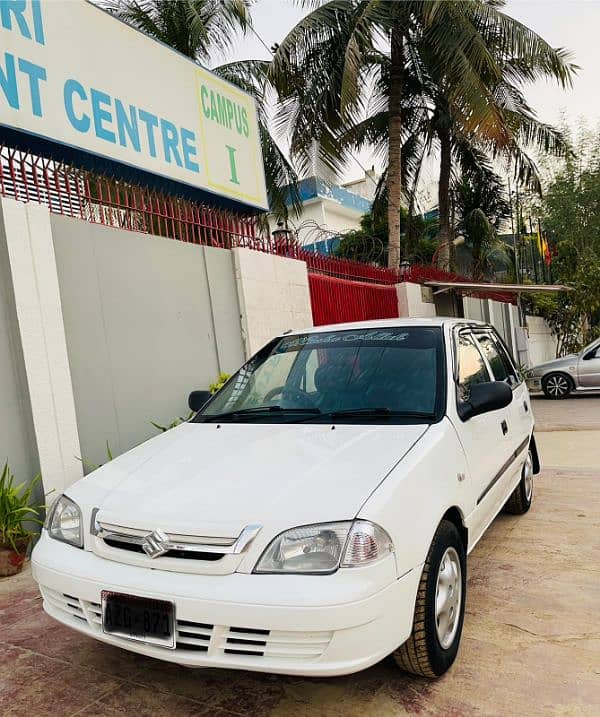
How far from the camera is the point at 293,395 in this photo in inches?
140

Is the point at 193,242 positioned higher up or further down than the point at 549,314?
higher up

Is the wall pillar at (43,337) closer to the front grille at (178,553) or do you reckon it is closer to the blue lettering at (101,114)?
the blue lettering at (101,114)

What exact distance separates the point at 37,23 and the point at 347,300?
6146mm

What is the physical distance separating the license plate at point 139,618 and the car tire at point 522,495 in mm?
3251

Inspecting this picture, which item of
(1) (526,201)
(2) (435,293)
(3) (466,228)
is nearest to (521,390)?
(2) (435,293)

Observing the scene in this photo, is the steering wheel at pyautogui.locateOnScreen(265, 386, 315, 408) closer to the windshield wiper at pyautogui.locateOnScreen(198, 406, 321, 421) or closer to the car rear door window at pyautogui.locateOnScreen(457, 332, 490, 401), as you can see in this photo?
the windshield wiper at pyautogui.locateOnScreen(198, 406, 321, 421)

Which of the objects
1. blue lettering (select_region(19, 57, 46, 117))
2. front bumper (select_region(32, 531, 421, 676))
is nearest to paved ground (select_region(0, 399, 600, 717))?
front bumper (select_region(32, 531, 421, 676))

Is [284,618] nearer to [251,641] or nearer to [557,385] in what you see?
[251,641]

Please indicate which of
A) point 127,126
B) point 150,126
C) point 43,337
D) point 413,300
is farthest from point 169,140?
point 413,300

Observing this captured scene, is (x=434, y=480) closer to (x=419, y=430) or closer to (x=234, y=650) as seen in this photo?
(x=419, y=430)

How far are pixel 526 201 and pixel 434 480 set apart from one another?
20461 mm

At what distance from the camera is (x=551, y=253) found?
65.9 ft

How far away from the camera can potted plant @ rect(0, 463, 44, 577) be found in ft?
14.2

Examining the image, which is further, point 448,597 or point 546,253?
Answer: point 546,253
